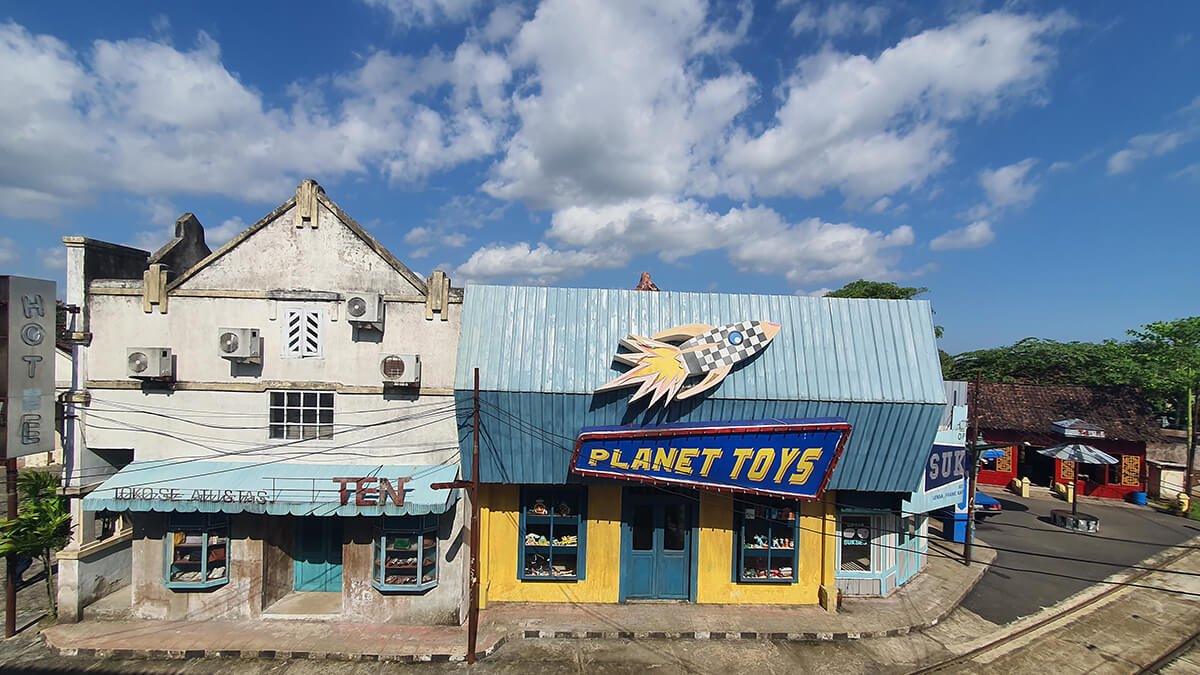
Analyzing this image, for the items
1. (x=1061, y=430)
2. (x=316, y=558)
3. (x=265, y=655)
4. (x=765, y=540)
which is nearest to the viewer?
(x=265, y=655)

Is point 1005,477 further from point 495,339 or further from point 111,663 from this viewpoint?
point 111,663

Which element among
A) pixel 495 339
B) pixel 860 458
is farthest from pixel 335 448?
pixel 860 458

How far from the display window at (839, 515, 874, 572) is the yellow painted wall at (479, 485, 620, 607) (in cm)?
722

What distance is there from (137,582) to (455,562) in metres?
8.53

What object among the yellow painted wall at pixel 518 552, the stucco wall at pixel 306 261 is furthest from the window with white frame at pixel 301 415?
the yellow painted wall at pixel 518 552

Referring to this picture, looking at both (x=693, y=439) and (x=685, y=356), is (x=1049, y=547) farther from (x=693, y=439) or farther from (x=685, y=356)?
(x=685, y=356)

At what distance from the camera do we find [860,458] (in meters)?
14.6

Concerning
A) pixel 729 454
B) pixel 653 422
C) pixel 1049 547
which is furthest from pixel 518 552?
pixel 1049 547

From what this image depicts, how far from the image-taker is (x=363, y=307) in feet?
46.9

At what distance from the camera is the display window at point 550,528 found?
1588cm

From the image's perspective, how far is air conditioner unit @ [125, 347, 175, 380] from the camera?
1420 centimetres

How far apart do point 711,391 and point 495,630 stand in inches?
336

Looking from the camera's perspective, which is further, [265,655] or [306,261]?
[306,261]

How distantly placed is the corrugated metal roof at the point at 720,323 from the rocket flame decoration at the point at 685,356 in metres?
0.49
